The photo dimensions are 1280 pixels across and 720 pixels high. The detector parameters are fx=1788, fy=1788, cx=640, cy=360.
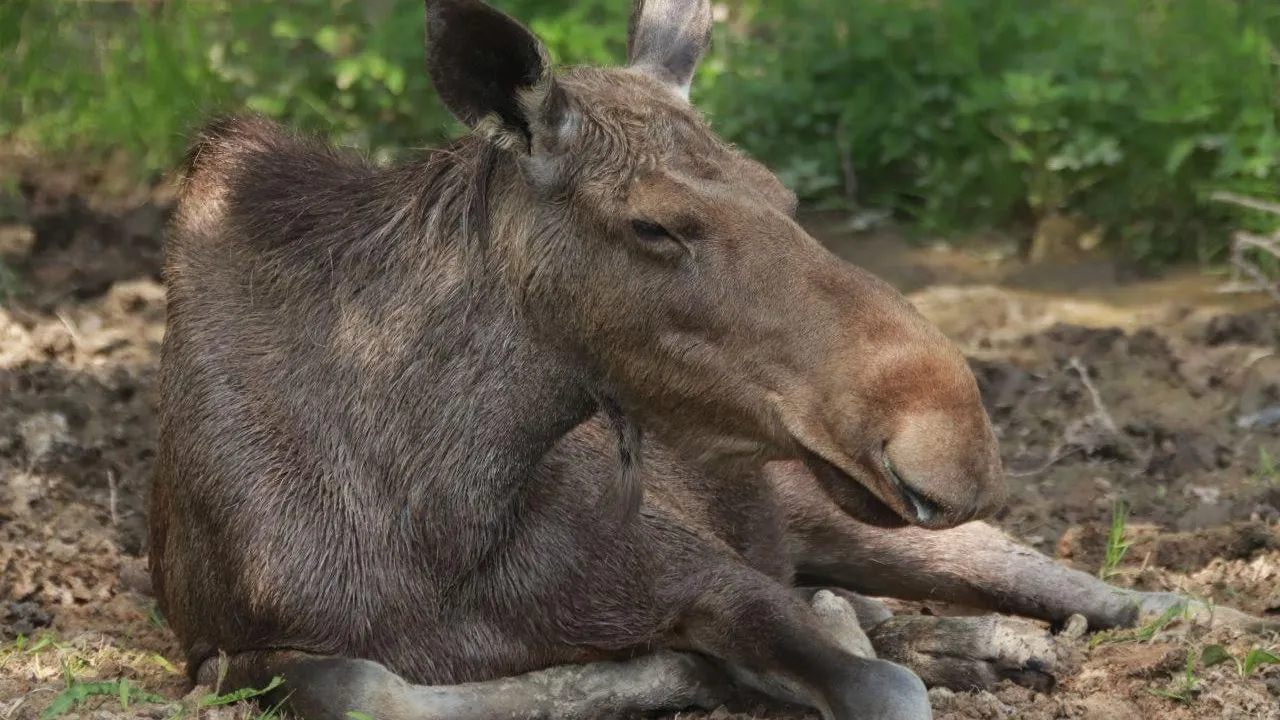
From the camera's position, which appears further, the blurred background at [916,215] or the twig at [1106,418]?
the twig at [1106,418]

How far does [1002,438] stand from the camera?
22.2ft

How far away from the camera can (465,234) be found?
4.29 metres

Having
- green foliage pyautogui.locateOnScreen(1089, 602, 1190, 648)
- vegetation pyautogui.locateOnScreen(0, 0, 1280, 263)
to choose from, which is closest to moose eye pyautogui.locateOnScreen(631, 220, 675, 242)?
green foliage pyautogui.locateOnScreen(1089, 602, 1190, 648)

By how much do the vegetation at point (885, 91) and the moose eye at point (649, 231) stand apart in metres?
4.82

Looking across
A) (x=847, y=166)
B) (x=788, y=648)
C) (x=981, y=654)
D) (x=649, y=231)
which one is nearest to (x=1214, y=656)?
(x=981, y=654)

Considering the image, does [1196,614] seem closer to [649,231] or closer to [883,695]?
[883,695]

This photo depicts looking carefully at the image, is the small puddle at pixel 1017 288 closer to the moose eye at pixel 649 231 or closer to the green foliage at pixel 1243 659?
the green foliage at pixel 1243 659

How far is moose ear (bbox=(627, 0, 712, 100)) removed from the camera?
4.65 metres

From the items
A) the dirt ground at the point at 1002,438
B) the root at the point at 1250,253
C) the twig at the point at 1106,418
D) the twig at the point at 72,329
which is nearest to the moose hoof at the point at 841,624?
the dirt ground at the point at 1002,438

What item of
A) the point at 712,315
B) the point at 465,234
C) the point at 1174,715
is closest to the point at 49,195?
the point at 465,234

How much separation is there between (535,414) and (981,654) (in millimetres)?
1343

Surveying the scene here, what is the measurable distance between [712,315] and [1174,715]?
4.76ft

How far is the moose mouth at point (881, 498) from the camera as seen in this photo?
355cm

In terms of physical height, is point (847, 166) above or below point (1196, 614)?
above
